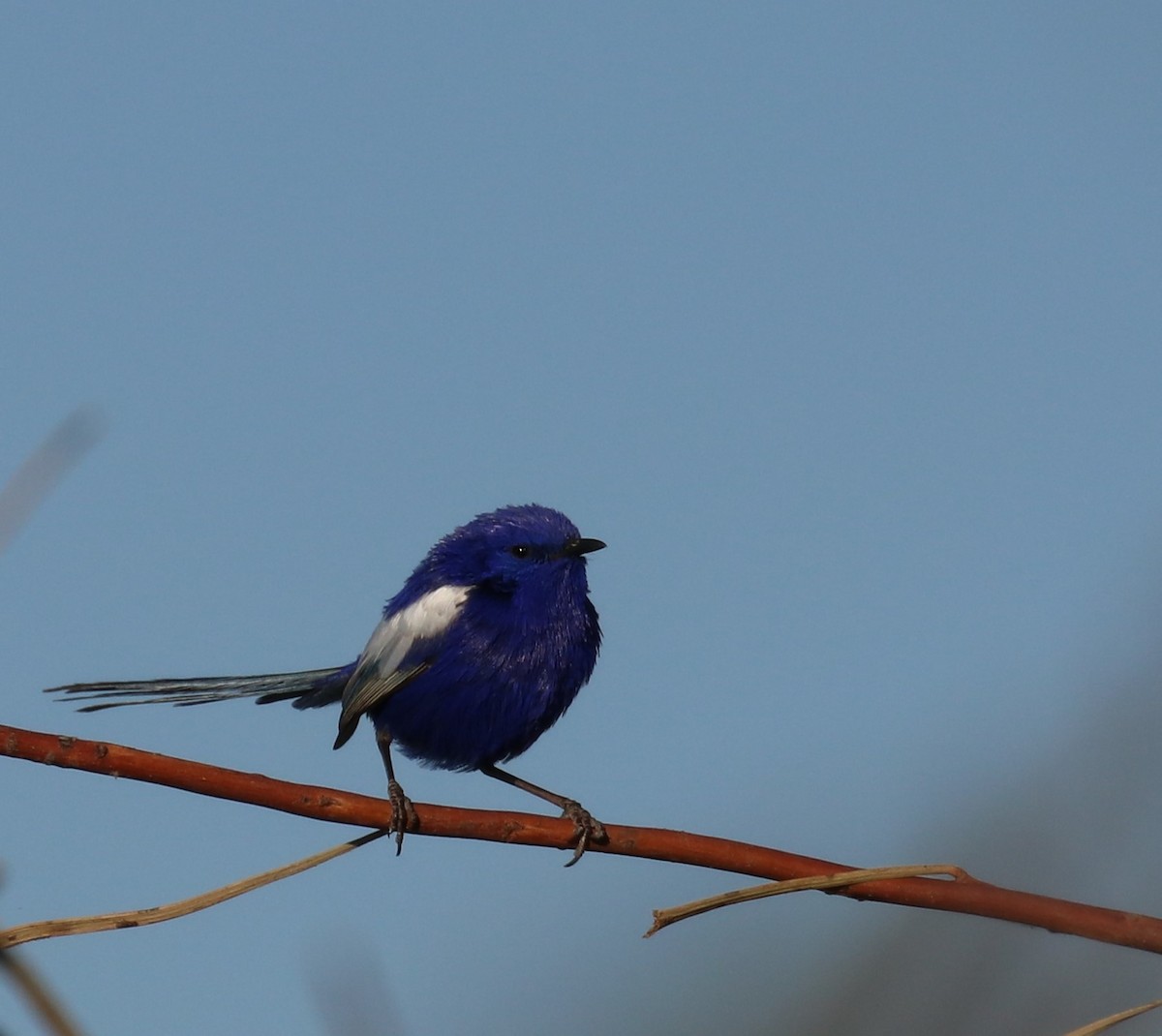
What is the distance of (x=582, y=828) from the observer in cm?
448

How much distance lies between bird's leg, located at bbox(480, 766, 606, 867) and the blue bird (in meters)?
0.01

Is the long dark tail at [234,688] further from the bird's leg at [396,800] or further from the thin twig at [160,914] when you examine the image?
the thin twig at [160,914]

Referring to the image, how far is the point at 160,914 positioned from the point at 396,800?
267 centimetres

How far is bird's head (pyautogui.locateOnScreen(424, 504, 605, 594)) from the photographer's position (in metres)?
6.42

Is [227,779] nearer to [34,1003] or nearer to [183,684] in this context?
[34,1003]

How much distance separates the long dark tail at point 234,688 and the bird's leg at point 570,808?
0.79 metres

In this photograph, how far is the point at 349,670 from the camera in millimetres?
A: 7168

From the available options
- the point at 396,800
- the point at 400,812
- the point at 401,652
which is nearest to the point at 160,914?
the point at 400,812

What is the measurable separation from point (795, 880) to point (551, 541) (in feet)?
11.4

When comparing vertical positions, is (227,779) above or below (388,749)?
above

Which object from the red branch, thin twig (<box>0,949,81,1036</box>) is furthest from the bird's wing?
thin twig (<box>0,949,81,1036</box>)

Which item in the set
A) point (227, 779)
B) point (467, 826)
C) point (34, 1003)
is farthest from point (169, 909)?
point (34, 1003)

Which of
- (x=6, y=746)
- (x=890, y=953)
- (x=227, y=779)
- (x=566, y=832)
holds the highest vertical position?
(x=6, y=746)

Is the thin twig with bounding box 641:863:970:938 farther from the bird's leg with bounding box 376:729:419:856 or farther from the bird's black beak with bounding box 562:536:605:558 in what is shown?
the bird's black beak with bounding box 562:536:605:558
